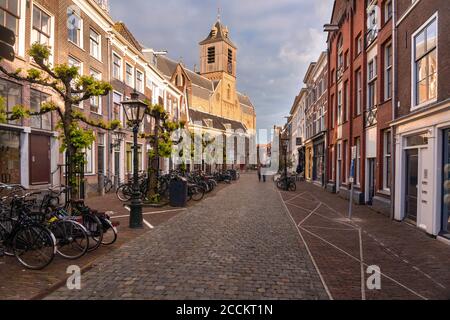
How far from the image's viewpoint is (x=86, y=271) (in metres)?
5.74

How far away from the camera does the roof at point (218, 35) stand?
78.7 meters

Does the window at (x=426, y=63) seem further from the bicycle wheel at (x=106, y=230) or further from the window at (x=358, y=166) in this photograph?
the bicycle wheel at (x=106, y=230)

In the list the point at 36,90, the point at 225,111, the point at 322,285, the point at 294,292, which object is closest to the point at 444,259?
the point at 322,285

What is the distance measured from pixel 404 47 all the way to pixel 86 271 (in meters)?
11.1

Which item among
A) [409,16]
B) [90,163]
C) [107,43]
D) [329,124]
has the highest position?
[107,43]

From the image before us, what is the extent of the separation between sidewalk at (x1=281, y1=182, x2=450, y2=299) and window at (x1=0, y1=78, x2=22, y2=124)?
10.9 meters

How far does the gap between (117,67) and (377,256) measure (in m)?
20.0

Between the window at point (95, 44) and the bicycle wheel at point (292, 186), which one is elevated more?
the window at point (95, 44)

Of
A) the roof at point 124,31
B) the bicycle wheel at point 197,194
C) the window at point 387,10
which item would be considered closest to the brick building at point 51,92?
the roof at point 124,31

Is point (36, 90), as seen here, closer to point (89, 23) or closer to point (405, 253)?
point (89, 23)

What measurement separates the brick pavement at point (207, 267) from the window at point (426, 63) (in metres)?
5.26

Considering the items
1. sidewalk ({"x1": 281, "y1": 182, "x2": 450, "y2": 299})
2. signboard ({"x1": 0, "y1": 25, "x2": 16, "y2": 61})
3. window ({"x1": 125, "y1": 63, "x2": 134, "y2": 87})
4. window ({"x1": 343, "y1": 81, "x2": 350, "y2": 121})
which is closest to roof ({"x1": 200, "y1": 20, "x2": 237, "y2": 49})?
window ({"x1": 125, "y1": 63, "x2": 134, "y2": 87})

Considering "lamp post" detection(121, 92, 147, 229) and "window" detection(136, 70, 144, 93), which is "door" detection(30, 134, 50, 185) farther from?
"window" detection(136, 70, 144, 93)

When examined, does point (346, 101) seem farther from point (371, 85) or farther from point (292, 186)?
point (292, 186)
